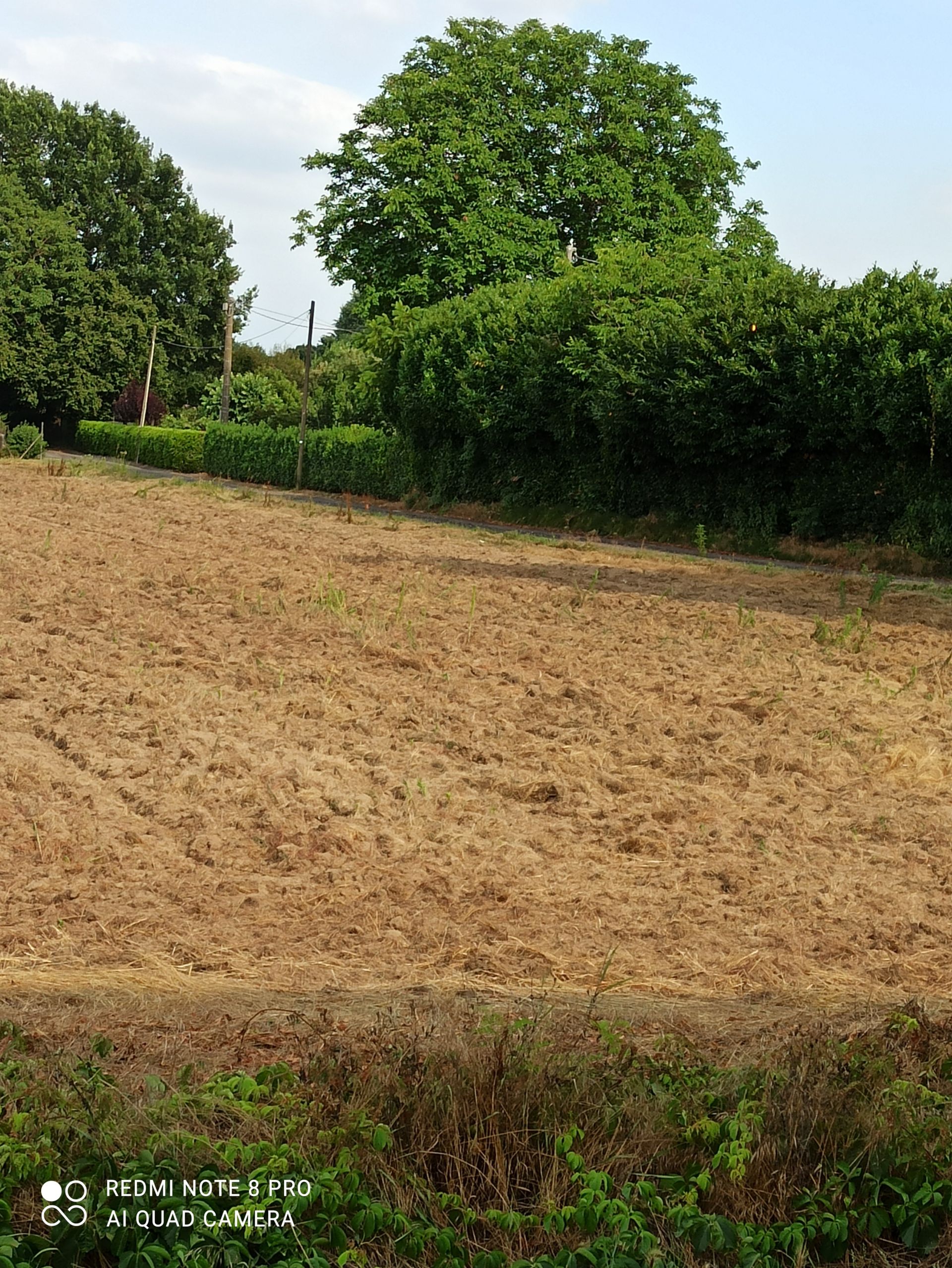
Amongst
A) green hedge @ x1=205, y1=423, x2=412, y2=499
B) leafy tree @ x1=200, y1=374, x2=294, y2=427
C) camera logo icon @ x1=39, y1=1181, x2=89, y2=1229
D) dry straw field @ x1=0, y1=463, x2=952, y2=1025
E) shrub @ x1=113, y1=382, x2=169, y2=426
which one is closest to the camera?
camera logo icon @ x1=39, y1=1181, x2=89, y2=1229

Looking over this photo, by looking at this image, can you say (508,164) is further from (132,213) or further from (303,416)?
(132,213)

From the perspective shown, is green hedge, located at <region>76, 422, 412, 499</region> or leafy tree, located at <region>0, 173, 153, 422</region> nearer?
green hedge, located at <region>76, 422, 412, 499</region>

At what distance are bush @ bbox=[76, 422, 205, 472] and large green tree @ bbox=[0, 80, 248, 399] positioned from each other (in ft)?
18.1

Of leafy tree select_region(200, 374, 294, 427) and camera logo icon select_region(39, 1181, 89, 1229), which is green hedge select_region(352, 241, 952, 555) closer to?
camera logo icon select_region(39, 1181, 89, 1229)

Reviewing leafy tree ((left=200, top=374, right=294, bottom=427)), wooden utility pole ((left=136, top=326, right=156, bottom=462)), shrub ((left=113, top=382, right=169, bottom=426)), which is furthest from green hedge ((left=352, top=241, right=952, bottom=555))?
shrub ((left=113, top=382, right=169, bottom=426))

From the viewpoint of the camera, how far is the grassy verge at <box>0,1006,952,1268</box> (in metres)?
2.88

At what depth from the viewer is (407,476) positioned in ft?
102

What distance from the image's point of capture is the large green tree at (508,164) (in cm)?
3444

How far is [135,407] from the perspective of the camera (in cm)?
5900

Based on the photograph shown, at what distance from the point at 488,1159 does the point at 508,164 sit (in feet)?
113

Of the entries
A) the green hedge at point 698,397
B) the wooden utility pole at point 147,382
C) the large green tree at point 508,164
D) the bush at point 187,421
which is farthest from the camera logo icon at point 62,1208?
the wooden utility pole at point 147,382

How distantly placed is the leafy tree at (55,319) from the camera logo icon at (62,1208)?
190 feet

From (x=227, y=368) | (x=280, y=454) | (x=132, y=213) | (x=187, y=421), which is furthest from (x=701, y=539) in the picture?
(x=132, y=213)

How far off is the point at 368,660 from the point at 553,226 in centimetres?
2770
